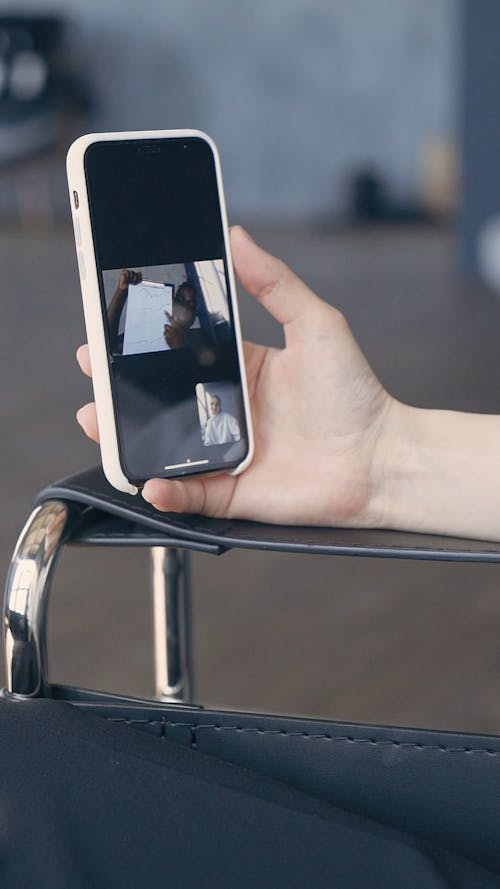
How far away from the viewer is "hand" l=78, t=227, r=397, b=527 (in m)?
0.81

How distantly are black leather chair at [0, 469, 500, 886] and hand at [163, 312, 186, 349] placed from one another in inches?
4.1

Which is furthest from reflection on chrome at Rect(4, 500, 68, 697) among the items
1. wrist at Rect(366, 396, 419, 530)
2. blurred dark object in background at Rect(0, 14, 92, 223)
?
blurred dark object in background at Rect(0, 14, 92, 223)

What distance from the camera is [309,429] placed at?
32.7 inches

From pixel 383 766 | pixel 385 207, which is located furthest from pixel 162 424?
pixel 385 207

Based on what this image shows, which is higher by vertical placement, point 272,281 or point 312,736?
point 272,281

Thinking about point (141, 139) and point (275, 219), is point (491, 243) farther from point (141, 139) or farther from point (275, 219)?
point (141, 139)

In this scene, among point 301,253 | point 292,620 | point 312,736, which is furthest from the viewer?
point 301,253

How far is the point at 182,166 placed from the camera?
0.78 metres

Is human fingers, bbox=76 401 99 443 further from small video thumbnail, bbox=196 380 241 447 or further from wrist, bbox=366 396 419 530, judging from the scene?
wrist, bbox=366 396 419 530

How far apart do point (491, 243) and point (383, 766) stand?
4056mm

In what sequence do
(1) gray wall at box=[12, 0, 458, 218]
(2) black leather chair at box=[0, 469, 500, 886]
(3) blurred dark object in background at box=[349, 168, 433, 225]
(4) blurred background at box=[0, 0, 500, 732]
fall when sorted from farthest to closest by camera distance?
(3) blurred dark object in background at box=[349, 168, 433, 225]
(1) gray wall at box=[12, 0, 458, 218]
(4) blurred background at box=[0, 0, 500, 732]
(2) black leather chair at box=[0, 469, 500, 886]

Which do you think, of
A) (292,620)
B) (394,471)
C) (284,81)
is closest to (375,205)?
(284,81)

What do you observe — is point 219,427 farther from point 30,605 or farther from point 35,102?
point 35,102

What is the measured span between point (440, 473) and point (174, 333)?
0.69ft
